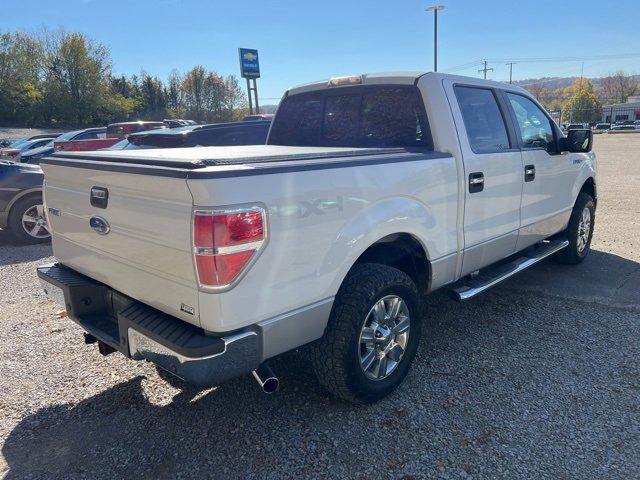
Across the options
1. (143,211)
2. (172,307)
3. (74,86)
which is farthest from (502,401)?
(74,86)

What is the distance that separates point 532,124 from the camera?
4.55 metres

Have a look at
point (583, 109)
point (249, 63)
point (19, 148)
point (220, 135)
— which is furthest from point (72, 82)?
point (583, 109)

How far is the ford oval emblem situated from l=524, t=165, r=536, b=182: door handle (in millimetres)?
3284

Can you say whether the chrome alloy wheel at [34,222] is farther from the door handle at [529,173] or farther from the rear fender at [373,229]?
the door handle at [529,173]

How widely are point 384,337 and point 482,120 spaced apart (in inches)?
77.2

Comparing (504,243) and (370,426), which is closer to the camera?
(370,426)

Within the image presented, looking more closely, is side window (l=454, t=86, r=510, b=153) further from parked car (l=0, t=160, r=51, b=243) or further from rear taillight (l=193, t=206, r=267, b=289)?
parked car (l=0, t=160, r=51, b=243)

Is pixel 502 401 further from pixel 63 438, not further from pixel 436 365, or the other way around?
pixel 63 438

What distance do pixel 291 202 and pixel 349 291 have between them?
72 centimetres

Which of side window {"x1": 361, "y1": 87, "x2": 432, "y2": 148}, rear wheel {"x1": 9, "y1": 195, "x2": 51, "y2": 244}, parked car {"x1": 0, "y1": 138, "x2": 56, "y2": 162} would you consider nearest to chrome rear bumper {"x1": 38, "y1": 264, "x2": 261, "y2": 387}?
side window {"x1": 361, "y1": 87, "x2": 432, "y2": 148}

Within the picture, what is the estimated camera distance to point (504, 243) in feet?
13.5

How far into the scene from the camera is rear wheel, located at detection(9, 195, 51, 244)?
729cm

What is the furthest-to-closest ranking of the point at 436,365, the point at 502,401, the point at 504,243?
the point at 504,243
the point at 436,365
the point at 502,401

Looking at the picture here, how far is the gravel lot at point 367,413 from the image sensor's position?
254cm
